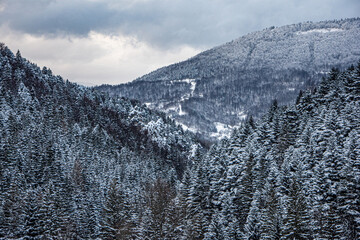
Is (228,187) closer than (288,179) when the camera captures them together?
No

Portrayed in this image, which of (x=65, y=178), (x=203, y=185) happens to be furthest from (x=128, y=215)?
(x=65, y=178)

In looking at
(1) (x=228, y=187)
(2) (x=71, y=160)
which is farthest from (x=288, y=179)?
(2) (x=71, y=160)

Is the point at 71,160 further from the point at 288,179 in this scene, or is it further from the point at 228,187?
the point at 288,179

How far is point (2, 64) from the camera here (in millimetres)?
153750

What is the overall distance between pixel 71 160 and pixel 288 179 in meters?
62.6

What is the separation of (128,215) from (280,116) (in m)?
37.0

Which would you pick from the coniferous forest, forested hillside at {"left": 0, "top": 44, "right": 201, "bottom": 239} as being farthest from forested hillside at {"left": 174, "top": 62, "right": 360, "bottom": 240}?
forested hillside at {"left": 0, "top": 44, "right": 201, "bottom": 239}

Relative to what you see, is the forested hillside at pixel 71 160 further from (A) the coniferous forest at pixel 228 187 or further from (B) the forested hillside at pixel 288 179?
(B) the forested hillside at pixel 288 179

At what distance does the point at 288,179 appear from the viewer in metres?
43.6

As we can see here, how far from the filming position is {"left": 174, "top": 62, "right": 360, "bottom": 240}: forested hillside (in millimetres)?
34062

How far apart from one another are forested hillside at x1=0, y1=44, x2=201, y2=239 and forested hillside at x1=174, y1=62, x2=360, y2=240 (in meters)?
10.7

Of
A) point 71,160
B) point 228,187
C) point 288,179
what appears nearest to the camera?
point 288,179

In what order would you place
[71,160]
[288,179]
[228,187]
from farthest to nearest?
[71,160] → [228,187] → [288,179]

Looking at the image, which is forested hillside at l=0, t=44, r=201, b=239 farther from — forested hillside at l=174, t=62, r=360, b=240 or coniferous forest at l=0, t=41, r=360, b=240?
forested hillside at l=174, t=62, r=360, b=240
